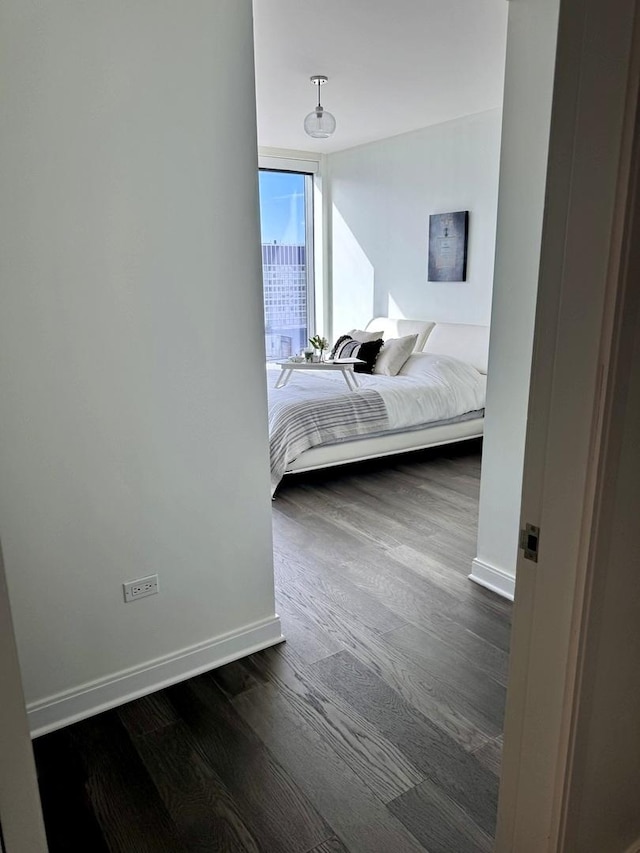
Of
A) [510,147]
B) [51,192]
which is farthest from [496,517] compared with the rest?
[51,192]

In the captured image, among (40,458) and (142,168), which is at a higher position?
(142,168)

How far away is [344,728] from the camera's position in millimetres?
1972

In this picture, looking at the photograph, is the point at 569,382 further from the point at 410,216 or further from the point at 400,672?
the point at 410,216

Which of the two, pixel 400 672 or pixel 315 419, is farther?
pixel 315 419

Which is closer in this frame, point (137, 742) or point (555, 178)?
point (555, 178)

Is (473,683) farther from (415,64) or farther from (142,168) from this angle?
(415,64)

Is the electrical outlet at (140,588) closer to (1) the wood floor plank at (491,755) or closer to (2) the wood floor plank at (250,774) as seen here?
(2) the wood floor plank at (250,774)

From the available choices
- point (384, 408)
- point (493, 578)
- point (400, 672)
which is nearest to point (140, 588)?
point (400, 672)

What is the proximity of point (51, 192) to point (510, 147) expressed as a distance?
1764mm

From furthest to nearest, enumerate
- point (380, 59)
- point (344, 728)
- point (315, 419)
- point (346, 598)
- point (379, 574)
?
point (315, 419)
point (380, 59)
point (379, 574)
point (346, 598)
point (344, 728)

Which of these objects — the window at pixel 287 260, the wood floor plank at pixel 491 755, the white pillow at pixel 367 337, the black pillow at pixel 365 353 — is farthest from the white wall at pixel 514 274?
the window at pixel 287 260

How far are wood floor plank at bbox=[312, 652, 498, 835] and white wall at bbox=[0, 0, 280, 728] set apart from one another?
19.3 inches

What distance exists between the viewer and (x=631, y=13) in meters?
0.86

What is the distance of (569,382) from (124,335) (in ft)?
4.48
